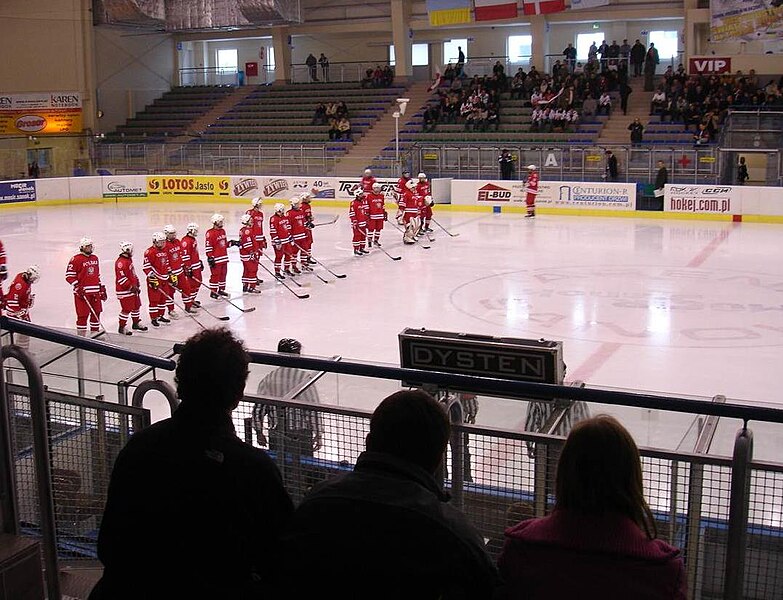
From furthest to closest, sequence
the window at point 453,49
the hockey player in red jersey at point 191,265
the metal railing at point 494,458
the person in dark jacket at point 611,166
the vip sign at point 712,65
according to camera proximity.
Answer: the window at point 453,49 → the vip sign at point 712,65 → the person in dark jacket at point 611,166 → the hockey player in red jersey at point 191,265 → the metal railing at point 494,458

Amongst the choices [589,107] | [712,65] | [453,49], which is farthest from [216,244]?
[453,49]

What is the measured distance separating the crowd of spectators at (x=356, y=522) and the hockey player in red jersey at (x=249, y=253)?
555 inches

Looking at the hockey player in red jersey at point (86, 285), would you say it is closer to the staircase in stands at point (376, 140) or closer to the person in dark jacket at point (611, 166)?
the person in dark jacket at point (611, 166)

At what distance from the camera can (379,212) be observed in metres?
21.4

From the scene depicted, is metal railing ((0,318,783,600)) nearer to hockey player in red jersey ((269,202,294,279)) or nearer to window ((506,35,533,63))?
hockey player in red jersey ((269,202,294,279))

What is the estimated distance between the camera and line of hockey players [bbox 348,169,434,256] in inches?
821

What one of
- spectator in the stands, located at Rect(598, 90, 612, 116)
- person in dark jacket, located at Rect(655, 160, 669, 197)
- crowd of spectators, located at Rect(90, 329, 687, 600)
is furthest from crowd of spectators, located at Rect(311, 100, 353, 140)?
crowd of spectators, located at Rect(90, 329, 687, 600)

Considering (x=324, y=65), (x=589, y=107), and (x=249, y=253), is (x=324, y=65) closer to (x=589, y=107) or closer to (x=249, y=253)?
(x=589, y=107)

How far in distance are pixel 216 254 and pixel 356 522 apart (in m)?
13.8

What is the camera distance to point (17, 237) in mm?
23453

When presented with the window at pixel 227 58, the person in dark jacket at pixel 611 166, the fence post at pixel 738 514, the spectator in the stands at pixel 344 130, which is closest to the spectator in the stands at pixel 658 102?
the person in dark jacket at pixel 611 166

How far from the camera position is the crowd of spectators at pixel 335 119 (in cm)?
3753

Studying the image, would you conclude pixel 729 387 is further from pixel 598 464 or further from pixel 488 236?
pixel 488 236

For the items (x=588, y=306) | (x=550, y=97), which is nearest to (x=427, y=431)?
(x=588, y=306)
